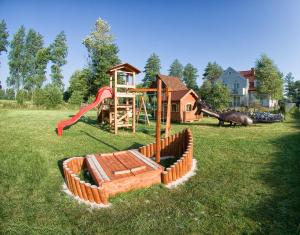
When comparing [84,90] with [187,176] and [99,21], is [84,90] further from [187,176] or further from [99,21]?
[187,176]

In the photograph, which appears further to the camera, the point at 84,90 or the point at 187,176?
A: the point at 84,90

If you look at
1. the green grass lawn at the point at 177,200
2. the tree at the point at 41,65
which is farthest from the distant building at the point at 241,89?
the tree at the point at 41,65

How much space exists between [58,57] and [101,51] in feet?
45.3

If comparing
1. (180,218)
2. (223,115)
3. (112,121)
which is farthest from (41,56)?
(180,218)

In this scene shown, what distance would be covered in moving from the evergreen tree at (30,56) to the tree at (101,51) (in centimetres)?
1905

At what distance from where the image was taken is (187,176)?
23.3ft

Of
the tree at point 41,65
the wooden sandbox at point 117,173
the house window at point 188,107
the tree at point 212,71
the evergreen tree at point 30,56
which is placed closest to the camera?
the wooden sandbox at point 117,173

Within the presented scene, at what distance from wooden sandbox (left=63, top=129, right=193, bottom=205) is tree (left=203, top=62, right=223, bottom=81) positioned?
67081mm

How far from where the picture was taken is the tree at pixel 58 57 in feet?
166

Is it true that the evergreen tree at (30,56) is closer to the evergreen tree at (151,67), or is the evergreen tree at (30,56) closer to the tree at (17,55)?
the tree at (17,55)

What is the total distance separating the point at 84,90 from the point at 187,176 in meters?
41.6

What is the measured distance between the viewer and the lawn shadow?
4.44 m

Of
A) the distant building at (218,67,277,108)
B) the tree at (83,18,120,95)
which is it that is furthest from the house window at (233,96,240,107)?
the tree at (83,18,120,95)

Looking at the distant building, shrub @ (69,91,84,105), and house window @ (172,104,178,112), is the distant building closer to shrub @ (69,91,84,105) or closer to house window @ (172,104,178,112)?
house window @ (172,104,178,112)
